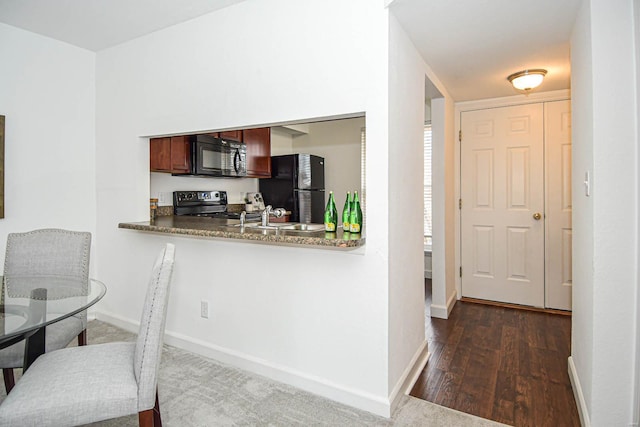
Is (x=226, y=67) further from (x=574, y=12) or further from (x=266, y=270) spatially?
(x=574, y=12)

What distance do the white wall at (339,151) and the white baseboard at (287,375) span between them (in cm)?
317

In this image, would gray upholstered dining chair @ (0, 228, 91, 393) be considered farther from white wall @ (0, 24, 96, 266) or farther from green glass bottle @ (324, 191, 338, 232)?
green glass bottle @ (324, 191, 338, 232)

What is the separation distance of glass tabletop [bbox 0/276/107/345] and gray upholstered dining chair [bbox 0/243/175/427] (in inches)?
7.6

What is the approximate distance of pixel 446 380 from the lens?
241 centimetres

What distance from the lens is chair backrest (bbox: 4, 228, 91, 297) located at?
7.30 feet

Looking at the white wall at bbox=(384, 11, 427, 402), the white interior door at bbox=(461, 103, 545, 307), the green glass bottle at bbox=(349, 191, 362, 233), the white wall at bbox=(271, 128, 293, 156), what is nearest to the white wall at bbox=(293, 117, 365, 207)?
the white wall at bbox=(271, 128, 293, 156)

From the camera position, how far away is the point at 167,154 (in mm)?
3219

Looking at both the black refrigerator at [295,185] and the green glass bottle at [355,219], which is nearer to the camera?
the green glass bottle at [355,219]

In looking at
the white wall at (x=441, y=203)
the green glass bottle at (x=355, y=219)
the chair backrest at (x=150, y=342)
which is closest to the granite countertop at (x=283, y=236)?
the green glass bottle at (x=355, y=219)

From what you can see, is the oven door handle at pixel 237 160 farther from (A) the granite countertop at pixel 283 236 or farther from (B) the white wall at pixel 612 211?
(B) the white wall at pixel 612 211

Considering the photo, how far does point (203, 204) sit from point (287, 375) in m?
2.36

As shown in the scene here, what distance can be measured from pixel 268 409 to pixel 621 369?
1.71 metres

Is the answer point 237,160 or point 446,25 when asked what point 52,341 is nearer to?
point 237,160

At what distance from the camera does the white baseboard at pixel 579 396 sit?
1.84 meters
